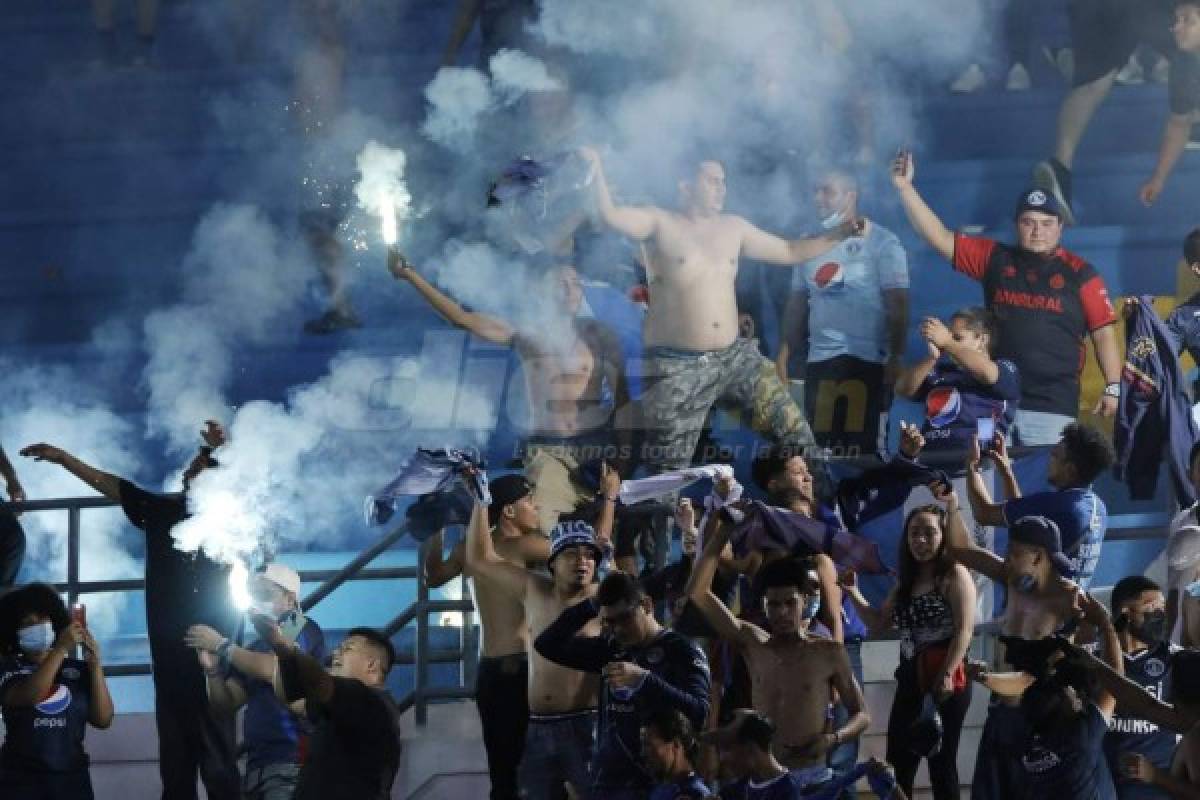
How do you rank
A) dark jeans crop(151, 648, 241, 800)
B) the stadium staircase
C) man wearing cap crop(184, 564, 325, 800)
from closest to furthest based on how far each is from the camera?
man wearing cap crop(184, 564, 325, 800) < dark jeans crop(151, 648, 241, 800) < the stadium staircase

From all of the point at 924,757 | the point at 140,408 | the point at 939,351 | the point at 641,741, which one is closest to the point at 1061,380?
the point at 939,351

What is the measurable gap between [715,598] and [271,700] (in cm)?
150

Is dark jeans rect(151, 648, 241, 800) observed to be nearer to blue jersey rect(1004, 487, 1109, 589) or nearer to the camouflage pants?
the camouflage pants

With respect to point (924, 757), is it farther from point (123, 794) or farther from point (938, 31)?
point (938, 31)

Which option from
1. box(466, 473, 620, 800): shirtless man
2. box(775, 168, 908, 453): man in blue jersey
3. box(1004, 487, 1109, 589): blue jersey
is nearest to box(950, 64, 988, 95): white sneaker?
box(775, 168, 908, 453): man in blue jersey

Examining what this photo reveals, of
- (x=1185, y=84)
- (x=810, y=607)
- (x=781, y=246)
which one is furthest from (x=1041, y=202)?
(x=810, y=607)

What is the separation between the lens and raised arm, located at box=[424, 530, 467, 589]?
23.3 ft

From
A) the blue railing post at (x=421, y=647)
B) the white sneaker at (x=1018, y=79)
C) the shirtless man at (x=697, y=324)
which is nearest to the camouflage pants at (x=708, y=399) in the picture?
the shirtless man at (x=697, y=324)

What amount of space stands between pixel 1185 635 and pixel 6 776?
12.3 feet

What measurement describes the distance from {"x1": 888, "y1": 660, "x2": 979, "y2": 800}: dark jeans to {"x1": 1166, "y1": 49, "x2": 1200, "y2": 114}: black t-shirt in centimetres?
420

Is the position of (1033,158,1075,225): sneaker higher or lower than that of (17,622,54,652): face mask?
higher

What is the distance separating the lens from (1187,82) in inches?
380

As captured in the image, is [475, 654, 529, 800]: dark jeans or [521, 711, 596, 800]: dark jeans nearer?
[521, 711, 596, 800]: dark jeans

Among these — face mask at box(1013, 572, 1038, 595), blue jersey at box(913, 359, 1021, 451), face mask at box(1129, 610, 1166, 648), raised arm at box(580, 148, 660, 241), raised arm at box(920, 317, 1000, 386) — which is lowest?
face mask at box(1129, 610, 1166, 648)
